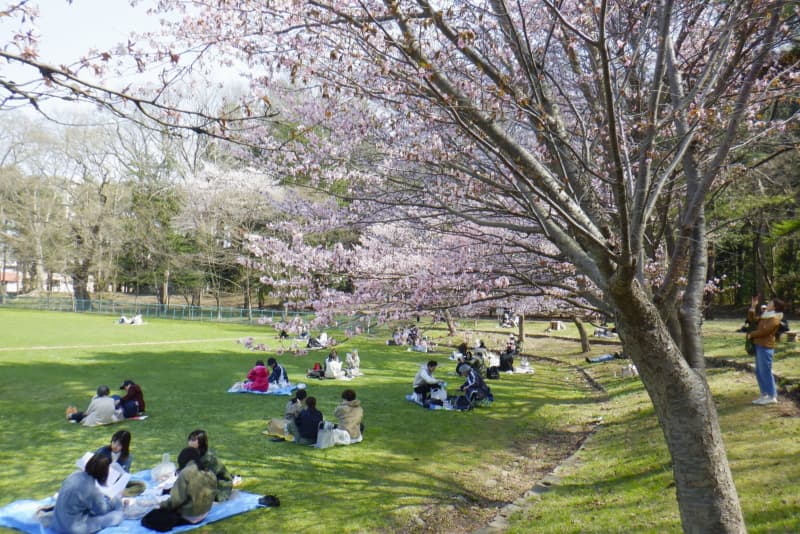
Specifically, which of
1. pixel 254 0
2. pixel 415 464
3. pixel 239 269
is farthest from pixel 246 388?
pixel 239 269

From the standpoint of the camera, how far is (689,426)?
3746 millimetres

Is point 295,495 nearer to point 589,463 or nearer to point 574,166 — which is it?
point 589,463

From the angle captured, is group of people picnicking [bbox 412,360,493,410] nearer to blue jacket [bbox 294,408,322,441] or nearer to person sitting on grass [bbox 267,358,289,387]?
person sitting on grass [bbox 267,358,289,387]

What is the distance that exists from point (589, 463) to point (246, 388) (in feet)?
27.5

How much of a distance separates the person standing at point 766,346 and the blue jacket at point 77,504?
9.05 metres

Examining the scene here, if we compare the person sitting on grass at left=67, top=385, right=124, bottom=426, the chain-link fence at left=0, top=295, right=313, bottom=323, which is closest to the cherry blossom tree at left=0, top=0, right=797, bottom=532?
the person sitting on grass at left=67, top=385, right=124, bottom=426

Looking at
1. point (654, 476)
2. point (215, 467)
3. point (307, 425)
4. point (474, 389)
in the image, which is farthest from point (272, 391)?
point (654, 476)

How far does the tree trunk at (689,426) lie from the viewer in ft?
12.1

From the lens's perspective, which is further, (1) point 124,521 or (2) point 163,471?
(2) point 163,471

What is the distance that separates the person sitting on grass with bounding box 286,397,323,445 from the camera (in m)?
9.14

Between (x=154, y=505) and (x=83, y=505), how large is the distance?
0.88 meters

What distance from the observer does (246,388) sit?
13.3 metres

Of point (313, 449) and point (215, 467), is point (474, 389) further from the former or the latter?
point (215, 467)

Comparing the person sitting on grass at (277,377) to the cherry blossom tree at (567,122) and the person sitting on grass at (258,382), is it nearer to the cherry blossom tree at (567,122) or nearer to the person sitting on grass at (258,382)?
the person sitting on grass at (258,382)
